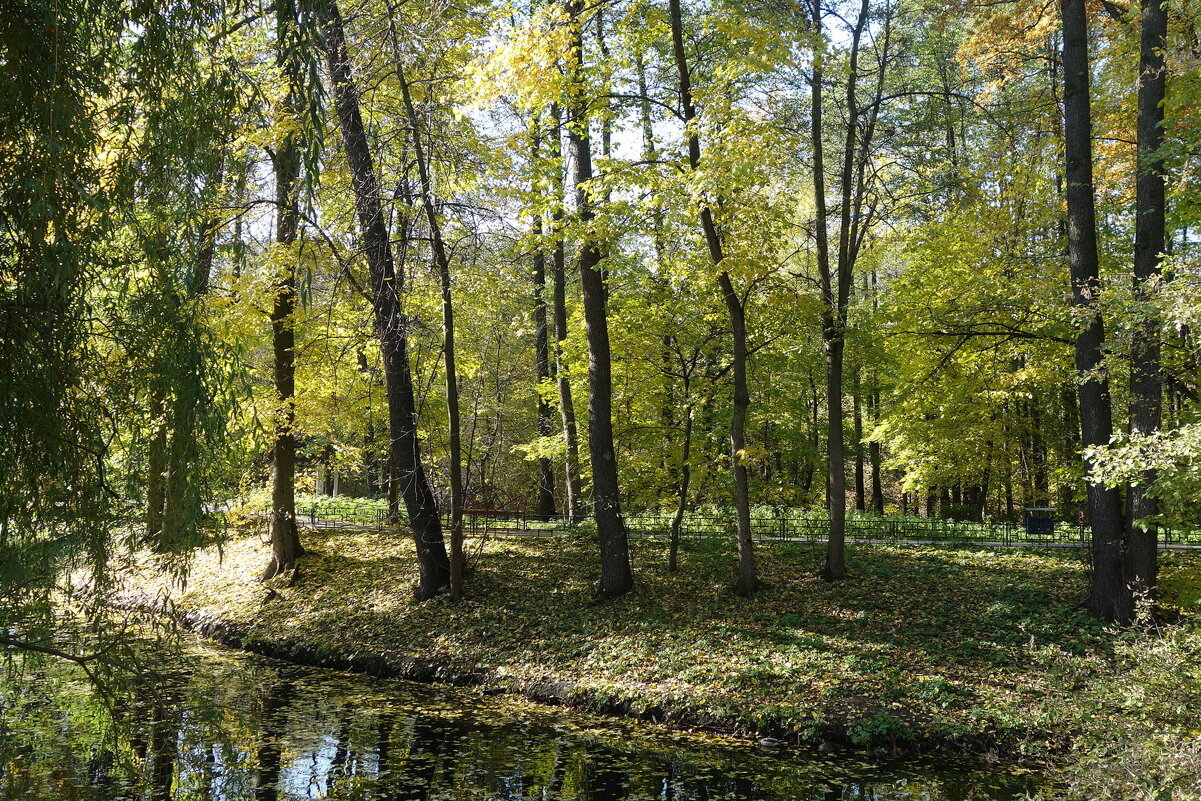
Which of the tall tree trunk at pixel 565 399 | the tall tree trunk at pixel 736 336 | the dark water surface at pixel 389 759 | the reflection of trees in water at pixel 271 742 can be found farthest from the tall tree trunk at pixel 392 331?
the tall tree trunk at pixel 736 336

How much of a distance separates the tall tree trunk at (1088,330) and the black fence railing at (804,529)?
14.1 ft

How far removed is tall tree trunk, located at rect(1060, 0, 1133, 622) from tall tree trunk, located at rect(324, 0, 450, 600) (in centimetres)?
868

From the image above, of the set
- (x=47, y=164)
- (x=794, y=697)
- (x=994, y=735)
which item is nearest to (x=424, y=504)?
(x=794, y=697)

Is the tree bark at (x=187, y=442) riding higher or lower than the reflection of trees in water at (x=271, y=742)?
higher

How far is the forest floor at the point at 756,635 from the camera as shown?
818 centimetres

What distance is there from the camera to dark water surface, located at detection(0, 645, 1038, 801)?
6.66 metres

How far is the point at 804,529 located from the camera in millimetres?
17031

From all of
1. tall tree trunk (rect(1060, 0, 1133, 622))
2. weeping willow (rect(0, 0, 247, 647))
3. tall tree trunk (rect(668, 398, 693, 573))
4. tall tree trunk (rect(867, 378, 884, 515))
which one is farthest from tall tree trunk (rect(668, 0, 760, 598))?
tall tree trunk (rect(867, 378, 884, 515))

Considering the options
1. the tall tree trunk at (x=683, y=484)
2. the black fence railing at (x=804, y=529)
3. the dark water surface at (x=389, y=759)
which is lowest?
the dark water surface at (x=389, y=759)

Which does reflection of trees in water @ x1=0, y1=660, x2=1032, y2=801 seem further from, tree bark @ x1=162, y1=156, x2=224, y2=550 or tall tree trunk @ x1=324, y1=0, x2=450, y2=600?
tall tree trunk @ x1=324, y1=0, x2=450, y2=600

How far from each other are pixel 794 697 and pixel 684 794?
2.27m

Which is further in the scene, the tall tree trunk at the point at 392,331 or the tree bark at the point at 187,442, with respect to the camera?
the tall tree trunk at the point at 392,331

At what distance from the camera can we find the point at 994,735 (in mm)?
8023

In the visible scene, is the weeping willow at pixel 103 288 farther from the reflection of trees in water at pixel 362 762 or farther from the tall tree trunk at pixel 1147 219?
the tall tree trunk at pixel 1147 219
